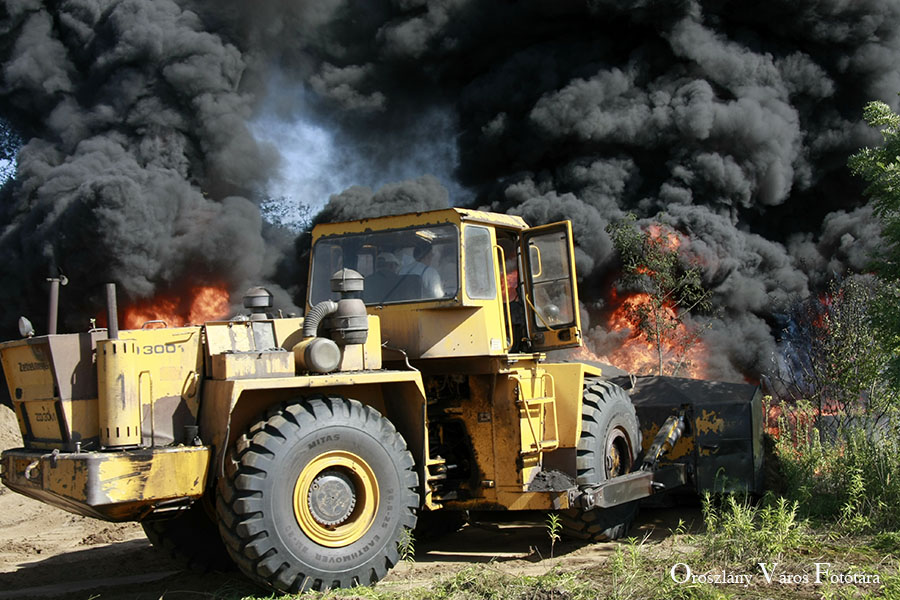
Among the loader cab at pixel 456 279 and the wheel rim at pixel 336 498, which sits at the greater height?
the loader cab at pixel 456 279

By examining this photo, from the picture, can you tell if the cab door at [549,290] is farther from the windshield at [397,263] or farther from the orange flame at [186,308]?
the orange flame at [186,308]

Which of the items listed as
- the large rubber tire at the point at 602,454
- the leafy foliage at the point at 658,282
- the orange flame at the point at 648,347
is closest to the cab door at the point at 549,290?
the large rubber tire at the point at 602,454

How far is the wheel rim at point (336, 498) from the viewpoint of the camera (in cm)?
689

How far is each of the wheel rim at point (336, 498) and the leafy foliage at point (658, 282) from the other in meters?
14.3

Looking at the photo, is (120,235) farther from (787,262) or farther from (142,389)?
(787,262)

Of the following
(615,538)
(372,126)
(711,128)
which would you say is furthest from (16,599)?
(372,126)

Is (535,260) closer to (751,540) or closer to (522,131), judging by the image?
(751,540)

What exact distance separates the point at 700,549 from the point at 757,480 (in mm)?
3246

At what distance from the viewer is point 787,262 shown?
31594 mm

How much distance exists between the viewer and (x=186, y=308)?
27.3m

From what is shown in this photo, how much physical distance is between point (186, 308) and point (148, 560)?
1876 cm

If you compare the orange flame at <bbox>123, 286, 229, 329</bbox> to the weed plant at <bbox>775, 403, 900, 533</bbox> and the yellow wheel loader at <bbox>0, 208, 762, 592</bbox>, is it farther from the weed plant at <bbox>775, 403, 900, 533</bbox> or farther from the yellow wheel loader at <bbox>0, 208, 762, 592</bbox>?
the weed plant at <bbox>775, 403, 900, 533</bbox>

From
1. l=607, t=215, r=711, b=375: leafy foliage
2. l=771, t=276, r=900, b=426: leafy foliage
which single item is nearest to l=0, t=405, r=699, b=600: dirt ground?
l=771, t=276, r=900, b=426: leafy foliage

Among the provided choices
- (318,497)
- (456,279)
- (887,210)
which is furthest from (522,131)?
(318,497)
